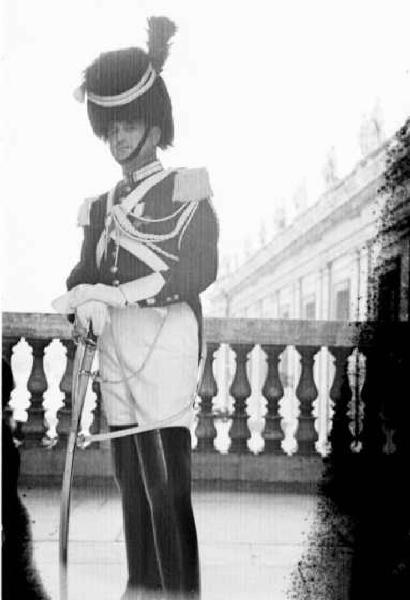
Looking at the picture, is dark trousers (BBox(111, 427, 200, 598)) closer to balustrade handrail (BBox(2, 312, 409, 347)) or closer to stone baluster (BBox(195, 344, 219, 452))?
stone baluster (BBox(195, 344, 219, 452))

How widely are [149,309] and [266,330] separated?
54 cm

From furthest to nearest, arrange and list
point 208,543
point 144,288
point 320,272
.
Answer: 1. point 320,272
2. point 208,543
3. point 144,288

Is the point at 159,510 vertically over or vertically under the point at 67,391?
under

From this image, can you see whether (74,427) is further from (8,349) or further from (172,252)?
(172,252)

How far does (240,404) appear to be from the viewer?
8.14 ft

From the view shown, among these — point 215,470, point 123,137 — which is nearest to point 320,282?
point 215,470

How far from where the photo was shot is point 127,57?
2.16m

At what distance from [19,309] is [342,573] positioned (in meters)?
1.39

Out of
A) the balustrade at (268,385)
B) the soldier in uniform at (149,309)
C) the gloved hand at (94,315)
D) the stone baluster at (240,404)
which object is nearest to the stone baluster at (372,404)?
the balustrade at (268,385)

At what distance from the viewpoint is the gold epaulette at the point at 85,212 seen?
7.30 ft

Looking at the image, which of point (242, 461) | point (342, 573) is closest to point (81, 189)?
point (242, 461)

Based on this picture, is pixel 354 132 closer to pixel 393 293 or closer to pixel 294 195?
pixel 294 195

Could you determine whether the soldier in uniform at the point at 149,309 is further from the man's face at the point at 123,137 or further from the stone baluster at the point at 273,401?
the stone baluster at the point at 273,401

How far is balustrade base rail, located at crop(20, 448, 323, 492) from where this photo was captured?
2.23 m
